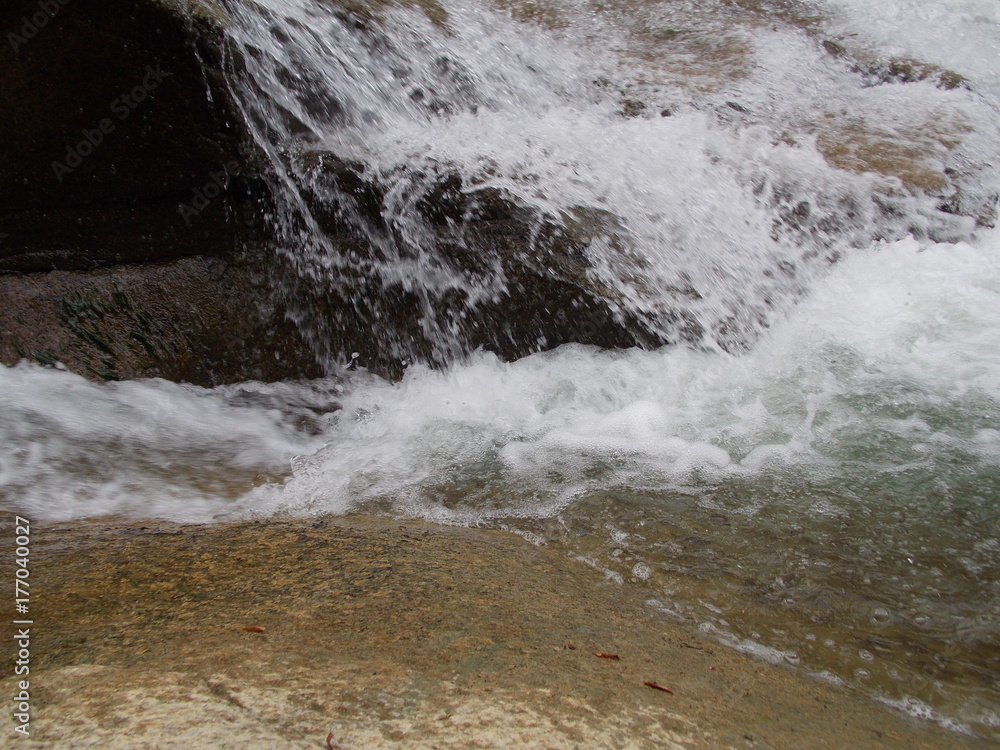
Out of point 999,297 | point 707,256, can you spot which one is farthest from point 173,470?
point 999,297

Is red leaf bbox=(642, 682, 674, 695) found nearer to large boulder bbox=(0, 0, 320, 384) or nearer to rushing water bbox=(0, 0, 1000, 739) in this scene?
rushing water bbox=(0, 0, 1000, 739)

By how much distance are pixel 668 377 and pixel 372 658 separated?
265 centimetres

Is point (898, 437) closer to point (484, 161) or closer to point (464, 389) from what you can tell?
point (464, 389)

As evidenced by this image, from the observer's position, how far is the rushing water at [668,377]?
2.42 meters

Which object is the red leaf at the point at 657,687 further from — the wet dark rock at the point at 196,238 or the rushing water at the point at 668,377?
the wet dark rock at the point at 196,238

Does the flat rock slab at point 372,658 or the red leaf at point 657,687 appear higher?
the red leaf at point 657,687

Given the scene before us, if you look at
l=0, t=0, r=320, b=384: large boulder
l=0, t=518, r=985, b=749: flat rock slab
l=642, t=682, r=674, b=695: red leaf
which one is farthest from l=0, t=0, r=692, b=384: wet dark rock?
l=642, t=682, r=674, b=695: red leaf

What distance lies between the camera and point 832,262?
4641 mm

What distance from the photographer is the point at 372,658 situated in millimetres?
1604

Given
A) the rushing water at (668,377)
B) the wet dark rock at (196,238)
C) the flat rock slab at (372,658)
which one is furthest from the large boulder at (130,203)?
the flat rock slab at (372,658)

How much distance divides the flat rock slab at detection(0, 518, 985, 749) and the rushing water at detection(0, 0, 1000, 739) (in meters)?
0.31

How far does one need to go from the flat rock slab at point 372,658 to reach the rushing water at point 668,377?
305 mm

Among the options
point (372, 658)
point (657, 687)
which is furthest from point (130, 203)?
point (657, 687)

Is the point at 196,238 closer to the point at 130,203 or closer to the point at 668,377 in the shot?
the point at 130,203
